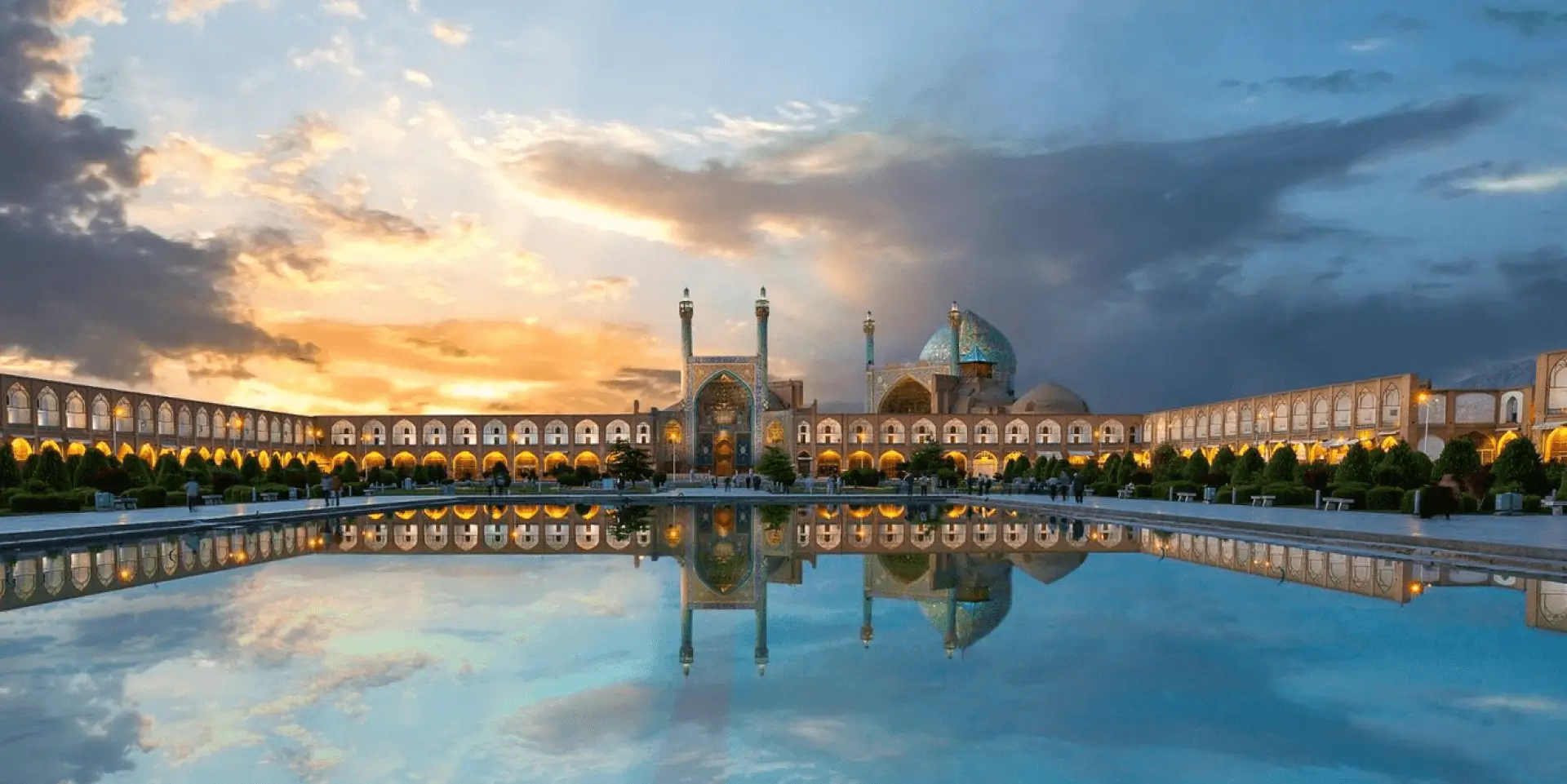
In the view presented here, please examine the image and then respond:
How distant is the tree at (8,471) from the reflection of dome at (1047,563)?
21727mm

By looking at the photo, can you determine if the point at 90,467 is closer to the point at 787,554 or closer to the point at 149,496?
the point at 149,496

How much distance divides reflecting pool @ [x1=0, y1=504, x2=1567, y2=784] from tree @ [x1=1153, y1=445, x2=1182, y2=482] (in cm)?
1802

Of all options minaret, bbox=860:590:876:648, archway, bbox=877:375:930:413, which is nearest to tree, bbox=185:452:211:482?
minaret, bbox=860:590:876:648

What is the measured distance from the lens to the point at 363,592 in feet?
28.6

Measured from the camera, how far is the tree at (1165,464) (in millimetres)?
28047

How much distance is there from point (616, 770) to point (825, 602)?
4.33 metres

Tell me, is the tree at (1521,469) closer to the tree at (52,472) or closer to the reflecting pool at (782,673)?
the reflecting pool at (782,673)

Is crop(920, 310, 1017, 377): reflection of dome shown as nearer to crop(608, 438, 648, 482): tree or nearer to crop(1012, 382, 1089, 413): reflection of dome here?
crop(1012, 382, 1089, 413): reflection of dome

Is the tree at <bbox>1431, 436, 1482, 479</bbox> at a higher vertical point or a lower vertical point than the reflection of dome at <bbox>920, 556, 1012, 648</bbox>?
higher

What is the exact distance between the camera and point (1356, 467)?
21.3 m

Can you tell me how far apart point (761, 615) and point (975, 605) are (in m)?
1.85

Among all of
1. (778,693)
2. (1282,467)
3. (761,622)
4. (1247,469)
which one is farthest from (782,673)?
(1247,469)

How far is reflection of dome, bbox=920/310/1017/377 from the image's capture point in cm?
5666

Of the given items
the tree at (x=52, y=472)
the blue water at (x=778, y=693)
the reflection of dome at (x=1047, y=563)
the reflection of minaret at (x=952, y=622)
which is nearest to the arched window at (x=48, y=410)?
the tree at (x=52, y=472)
